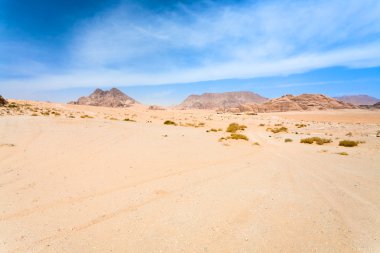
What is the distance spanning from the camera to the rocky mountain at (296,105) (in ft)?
287

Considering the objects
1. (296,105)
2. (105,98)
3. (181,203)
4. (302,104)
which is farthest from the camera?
(105,98)

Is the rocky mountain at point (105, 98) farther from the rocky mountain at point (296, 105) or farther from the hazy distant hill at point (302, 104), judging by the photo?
the hazy distant hill at point (302, 104)

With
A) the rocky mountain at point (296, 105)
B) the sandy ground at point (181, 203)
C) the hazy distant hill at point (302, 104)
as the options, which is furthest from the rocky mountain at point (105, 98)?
the sandy ground at point (181, 203)

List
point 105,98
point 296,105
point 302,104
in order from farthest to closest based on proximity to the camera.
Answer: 1. point 105,98
2. point 302,104
3. point 296,105

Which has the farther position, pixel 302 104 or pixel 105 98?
pixel 105 98

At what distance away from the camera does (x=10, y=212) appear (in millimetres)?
4102

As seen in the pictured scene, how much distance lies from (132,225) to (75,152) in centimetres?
527

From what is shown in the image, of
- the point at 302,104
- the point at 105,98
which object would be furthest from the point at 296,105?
the point at 105,98

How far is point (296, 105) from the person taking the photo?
89625 mm

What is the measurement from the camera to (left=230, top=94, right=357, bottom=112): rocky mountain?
87500 mm

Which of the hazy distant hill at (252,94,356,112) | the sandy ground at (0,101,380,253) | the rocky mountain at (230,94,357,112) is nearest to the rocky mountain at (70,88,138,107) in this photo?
the rocky mountain at (230,94,357,112)

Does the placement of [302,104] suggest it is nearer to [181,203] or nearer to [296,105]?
[296,105]

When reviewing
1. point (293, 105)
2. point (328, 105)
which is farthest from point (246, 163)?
point (328, 105)

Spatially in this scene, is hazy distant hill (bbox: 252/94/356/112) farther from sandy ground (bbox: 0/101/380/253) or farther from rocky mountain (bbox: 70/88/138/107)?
sandy ground (bbox: 0/101/380/253)
